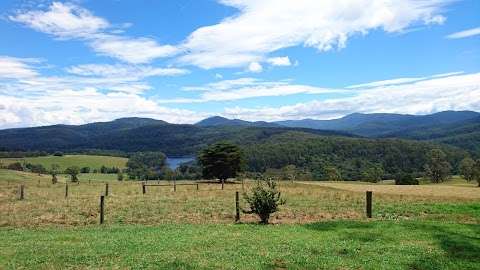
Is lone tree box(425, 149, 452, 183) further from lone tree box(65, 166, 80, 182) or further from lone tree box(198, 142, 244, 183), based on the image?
lone tree box(65, 166, 80, 182)

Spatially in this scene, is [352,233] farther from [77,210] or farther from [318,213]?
[77,210]

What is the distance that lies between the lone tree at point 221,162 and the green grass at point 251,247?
70.6 metres

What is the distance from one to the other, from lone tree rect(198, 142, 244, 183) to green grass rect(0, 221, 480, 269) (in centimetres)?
7062

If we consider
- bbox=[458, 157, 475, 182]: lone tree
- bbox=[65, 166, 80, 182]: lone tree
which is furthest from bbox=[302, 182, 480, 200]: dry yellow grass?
bbox=[458, 157, 475, 182]: lone tree

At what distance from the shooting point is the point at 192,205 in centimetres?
3834

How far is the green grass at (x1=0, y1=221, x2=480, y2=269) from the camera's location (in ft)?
51.5

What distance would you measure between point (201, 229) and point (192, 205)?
47.8ft

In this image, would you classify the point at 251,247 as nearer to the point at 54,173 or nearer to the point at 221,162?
the point at 221,162

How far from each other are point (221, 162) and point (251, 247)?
7771 centimetres

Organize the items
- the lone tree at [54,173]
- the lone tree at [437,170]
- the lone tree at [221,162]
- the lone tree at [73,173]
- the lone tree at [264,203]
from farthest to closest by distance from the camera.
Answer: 1. the lone tree at [437,170]
2. the lone tree at [73,173]
3. the lone tree at [221,162]
4. the lone tree at [54,173]
5. the lone tree at [264,203]

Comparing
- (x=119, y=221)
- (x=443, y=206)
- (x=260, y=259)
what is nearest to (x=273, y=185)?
(x=119, y=221)

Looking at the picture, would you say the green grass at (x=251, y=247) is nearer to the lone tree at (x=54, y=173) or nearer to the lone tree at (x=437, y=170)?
the lone tree at (x=54, y=173)

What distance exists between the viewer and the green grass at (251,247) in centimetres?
1571

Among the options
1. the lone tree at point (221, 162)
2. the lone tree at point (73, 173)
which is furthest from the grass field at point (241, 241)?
the lone tree at point (73, 173)
